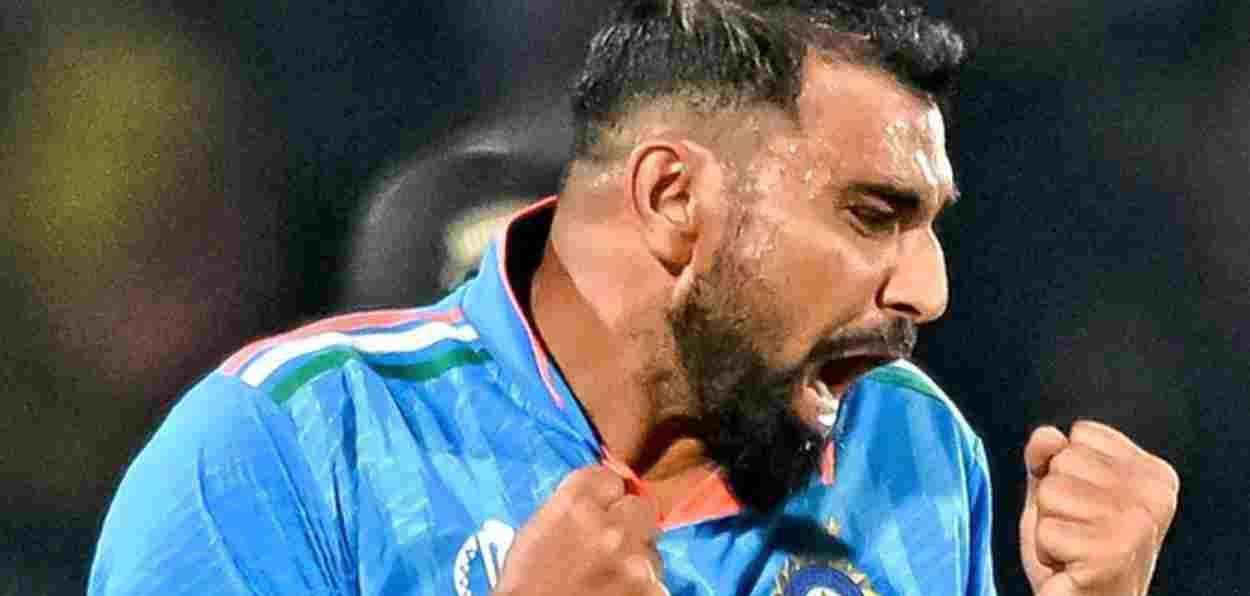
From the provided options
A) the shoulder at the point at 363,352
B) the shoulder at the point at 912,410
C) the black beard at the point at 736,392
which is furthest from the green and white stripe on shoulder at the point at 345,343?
the shoulder at the point at 912,410

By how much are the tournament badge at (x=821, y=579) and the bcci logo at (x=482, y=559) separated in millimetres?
139

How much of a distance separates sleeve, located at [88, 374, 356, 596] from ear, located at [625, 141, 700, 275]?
0.60 feet

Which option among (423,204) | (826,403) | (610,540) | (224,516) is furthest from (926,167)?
(423,204)

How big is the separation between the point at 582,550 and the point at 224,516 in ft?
0.55

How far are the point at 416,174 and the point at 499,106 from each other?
0.07m

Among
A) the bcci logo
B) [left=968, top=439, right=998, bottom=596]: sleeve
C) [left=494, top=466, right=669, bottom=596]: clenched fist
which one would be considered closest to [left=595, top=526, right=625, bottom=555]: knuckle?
[left=494, top=466, right=669, bottom=596]: clenched fist

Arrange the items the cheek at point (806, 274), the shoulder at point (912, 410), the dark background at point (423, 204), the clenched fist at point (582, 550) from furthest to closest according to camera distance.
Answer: the dark background at point (423, 204)
the shoulder at point (912, 410)
the cheek at point (806, 274)
the clenched fist at point (582, 550)

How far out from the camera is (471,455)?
0.85m

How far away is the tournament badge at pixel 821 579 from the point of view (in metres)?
0.88

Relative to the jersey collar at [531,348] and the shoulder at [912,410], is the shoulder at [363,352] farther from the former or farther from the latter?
the shoulder at [912,410]

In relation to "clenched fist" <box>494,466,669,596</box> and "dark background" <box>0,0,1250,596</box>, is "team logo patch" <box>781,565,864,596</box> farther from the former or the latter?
"dark background" <box>0,0,1250,596</box>

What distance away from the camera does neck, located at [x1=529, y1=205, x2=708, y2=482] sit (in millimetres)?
859

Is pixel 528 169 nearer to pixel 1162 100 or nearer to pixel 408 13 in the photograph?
pixel 408 13

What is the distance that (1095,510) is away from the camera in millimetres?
828
